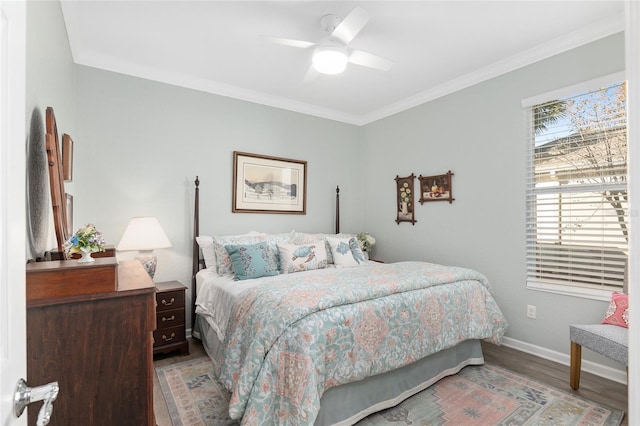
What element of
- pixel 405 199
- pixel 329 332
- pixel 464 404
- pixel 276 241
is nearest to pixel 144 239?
pixel 276 241

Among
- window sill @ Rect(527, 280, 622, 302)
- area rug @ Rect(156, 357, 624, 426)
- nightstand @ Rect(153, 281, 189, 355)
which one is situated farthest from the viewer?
nightstand @ Rect(153, 281, 189, 355)

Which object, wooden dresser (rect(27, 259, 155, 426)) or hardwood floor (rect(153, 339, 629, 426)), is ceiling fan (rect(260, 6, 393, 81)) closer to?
wooden dresser (rect(27, 259, 155, 426))

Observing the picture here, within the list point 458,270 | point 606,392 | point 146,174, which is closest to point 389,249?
point 458,270

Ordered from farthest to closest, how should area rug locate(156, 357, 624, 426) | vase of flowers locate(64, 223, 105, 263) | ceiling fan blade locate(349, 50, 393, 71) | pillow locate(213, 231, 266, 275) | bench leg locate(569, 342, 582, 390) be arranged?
pillow locate(213, 231, 266, 275) → ceiling fan blade locate(349, 50, 393, 71) → bench leg locate(569, 342, 582, 390) → area rug locate(156, 357, 624, 426) → vase of flowers locate(64, 223, 105, 263)

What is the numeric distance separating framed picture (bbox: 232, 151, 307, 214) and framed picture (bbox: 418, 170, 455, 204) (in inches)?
58.3

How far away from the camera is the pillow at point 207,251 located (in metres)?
3.28

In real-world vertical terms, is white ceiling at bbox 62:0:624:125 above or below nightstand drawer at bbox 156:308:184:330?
above

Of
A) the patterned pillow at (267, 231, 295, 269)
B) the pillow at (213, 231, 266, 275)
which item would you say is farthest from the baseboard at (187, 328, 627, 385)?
the patterned pillow at (267, 231, 295, 269)

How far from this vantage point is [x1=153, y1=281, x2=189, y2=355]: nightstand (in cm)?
289

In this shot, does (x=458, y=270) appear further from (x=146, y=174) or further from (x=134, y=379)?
(x=146, y=174)

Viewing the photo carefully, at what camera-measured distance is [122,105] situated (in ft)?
10.3

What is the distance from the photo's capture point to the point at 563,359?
278cm

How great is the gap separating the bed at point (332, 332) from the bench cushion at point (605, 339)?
0.55 meters

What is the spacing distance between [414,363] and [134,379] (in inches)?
70.6
